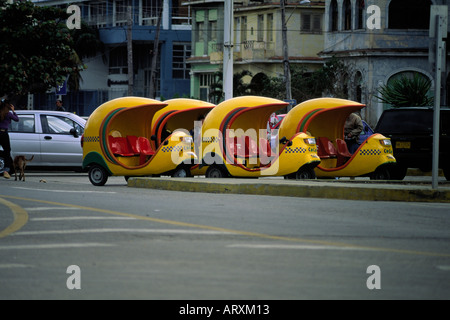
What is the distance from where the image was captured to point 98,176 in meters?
22.5

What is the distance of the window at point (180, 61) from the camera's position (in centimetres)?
7612

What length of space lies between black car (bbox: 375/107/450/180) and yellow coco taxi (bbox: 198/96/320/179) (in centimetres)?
394

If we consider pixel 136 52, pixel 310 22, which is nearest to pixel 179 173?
pixel 310 22

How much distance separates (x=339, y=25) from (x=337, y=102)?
34086mm

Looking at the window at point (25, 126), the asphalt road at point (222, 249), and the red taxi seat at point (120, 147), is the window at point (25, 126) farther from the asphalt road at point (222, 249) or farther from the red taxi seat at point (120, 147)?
the asphalt road at point (222, 249)

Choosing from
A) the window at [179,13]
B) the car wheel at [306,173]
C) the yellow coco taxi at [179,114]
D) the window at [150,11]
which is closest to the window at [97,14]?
the window at [150,11]

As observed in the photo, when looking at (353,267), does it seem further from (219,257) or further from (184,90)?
(184,90)

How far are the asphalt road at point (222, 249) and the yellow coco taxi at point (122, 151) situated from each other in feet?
17.1

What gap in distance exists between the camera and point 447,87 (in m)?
51.0

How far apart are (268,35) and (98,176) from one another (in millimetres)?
45300

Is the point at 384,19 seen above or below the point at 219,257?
above

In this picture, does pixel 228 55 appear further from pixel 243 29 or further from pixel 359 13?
pixel 243 29
